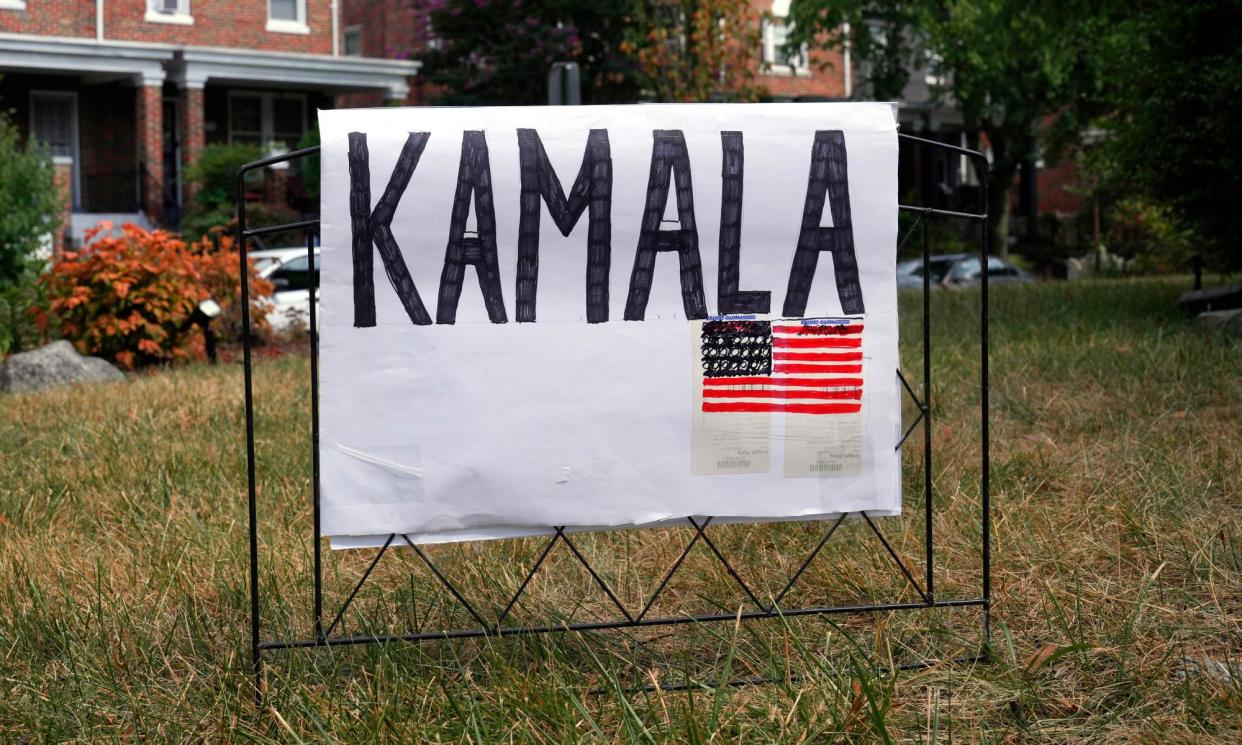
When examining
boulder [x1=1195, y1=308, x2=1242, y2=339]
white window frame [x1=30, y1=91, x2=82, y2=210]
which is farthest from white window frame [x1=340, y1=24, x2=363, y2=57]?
boulder [x1=1195, y1=308, x2=1242, y2=339]

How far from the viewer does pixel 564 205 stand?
3326mm

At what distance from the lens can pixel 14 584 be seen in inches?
172

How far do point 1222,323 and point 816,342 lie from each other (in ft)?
23.0

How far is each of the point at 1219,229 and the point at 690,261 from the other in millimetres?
9173

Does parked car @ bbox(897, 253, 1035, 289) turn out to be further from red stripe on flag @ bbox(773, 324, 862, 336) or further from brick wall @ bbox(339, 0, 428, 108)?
red stripe on flag @ bbox(773, 324, 862, 336)

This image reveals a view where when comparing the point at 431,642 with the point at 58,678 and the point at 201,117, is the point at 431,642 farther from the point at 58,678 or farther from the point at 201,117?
the point at 201,117

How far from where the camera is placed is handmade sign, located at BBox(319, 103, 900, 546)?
128 inches

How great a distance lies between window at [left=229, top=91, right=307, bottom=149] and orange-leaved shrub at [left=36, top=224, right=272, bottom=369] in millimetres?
16958

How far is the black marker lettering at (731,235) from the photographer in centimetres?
337

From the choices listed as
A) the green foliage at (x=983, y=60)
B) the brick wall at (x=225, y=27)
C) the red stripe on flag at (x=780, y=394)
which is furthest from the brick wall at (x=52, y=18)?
the red stripe on flag at (x=780, y=394)

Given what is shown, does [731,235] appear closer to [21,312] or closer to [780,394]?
[780,394]

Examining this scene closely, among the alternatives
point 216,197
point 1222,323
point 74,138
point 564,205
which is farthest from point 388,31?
point 564,205

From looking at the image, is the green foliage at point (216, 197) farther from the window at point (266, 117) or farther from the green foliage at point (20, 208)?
the green foliage at point (20, 208)

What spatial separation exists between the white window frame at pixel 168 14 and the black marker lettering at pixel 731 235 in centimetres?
2561
